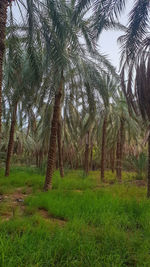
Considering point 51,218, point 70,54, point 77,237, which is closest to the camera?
point 77,237

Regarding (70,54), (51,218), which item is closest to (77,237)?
(51,218)

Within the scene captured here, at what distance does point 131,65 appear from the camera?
22.7 feet

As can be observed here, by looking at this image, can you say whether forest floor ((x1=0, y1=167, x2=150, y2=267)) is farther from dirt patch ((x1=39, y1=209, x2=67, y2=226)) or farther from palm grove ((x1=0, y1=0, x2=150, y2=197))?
palm grove ((x1=0, y1=0, x2=150, y2=197))

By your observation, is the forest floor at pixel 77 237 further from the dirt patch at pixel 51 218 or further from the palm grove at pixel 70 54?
the palm grove at pixel 70 54

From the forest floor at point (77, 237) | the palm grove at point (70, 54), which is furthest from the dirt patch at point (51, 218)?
the palm grove at point (70, 54)

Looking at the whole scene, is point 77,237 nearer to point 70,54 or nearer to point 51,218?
point 51,218

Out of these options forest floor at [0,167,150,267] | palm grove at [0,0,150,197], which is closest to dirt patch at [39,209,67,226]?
forest floor at [0,167,150,267]

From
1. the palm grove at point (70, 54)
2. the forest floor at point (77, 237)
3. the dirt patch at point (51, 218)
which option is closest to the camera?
the forest floor at point (77, 237)

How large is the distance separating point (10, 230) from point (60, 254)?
1.05 metres

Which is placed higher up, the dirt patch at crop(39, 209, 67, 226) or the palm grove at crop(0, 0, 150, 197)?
the palm grove at crop(0, 0, 150, 197)

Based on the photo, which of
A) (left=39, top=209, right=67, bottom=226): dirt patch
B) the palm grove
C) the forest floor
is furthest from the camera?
the palm grove

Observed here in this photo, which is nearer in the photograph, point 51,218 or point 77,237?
point 77,237

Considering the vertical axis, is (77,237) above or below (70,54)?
below

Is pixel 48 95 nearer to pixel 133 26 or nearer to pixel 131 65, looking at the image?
pixel 131 65
